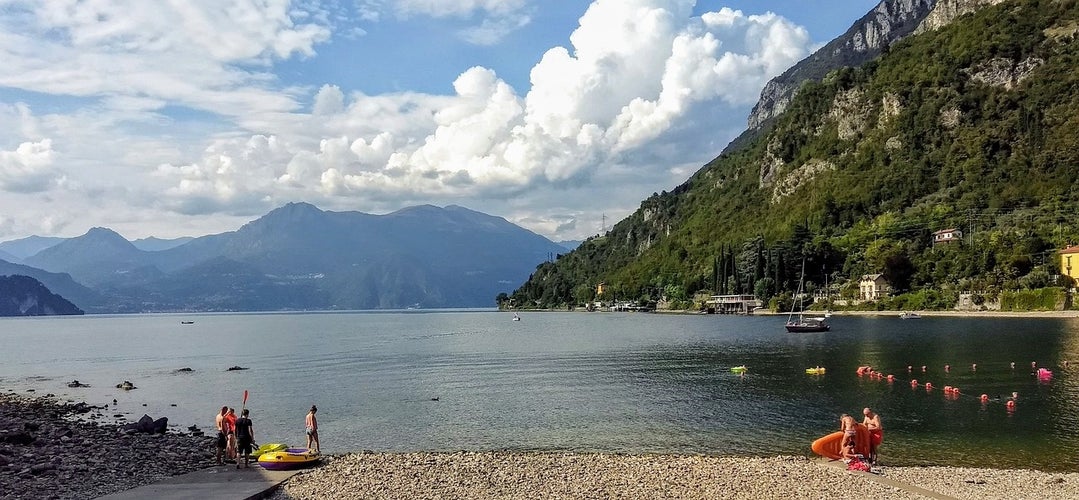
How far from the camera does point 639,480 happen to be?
88.3ft

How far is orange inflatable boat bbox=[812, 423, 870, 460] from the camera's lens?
30.3 metres

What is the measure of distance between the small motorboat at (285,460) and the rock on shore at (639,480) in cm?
78

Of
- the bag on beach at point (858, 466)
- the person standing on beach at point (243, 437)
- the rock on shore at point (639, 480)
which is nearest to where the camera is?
the rock on shore at point (639, 480)

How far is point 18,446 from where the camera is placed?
34.5 metres

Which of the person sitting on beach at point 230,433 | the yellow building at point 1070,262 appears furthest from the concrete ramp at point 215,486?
the yellow building at point 1070,262

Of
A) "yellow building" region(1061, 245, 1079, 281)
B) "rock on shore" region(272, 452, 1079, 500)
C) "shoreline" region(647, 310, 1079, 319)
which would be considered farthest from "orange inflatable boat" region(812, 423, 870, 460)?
"yellow building" region(1061, 245, 1079, 281)

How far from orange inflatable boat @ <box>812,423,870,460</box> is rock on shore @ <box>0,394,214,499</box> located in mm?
26847

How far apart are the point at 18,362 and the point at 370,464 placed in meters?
109

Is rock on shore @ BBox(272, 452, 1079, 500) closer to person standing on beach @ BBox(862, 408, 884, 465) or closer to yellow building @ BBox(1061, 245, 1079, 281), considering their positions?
person standing on beach @ BBox(862, 408, 884, 465)

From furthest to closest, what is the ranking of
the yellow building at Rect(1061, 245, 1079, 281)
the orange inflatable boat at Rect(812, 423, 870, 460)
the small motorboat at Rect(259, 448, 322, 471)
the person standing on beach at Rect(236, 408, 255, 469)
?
the yellow building at Rect(1061, 245, 1079, 281) < the orange inflatable boat at Rect(812, 423, 870, 460) < the person standing on beach at Rect(236, 408, 255, 469) < the small motorboat at Rect(259, 448, 322, 471)

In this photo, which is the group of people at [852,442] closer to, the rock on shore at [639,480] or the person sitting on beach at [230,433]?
the rock on shore at [639,480]

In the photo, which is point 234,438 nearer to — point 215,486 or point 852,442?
point 215,486

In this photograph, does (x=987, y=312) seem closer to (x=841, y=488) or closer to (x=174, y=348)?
(x=841, y=488)

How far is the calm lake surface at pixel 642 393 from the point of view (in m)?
38.4
